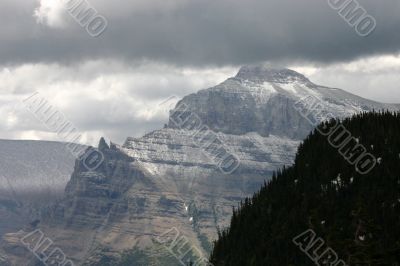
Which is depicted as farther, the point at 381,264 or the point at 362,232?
the point at 362,232

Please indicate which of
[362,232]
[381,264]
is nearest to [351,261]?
[381,264]

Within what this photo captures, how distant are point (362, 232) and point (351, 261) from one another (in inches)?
736

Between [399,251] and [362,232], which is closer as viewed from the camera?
[399,251]

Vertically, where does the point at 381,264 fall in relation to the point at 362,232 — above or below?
below

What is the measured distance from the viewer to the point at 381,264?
15825cm

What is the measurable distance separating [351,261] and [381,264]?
5.76 meters

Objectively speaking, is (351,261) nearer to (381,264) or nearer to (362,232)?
(381,264)

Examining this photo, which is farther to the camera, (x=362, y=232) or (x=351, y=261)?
(x=362, y=232)

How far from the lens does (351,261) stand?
161375mm

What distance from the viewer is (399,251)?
547ft

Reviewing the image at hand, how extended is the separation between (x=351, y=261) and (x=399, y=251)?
11.3m

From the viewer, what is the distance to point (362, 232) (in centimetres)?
17900

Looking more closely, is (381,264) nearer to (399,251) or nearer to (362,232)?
(399,251)

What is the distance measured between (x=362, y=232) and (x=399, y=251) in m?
13.4
